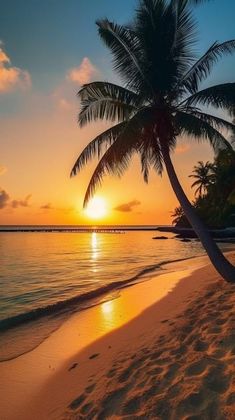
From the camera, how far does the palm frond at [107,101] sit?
40.5 ft

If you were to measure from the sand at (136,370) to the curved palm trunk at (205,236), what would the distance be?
72.4 inches

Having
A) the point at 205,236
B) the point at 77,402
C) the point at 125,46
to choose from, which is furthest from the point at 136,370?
the point at 125,46

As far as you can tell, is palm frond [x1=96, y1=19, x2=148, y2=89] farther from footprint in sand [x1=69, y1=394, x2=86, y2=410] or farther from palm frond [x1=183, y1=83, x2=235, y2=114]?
footprint in sand [x1=69, y1=394, x2=86, y2=410]

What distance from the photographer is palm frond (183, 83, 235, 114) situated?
1102 cm

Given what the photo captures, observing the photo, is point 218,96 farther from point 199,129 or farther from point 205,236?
point 205,236

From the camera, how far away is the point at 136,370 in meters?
5.07

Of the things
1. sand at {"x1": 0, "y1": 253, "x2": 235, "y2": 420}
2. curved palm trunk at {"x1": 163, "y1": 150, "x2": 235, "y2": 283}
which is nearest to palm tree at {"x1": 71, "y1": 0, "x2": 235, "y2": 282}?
curved palm trunk at {"x1": 163, "y1": 150, "x2": 235, "y2": 283}

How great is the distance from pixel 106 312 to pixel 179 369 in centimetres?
638

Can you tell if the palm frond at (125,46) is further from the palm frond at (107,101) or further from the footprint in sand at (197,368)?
the footprint in sand at (197,368)

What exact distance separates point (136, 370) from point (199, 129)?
8.91m

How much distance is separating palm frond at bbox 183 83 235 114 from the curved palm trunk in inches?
89.3

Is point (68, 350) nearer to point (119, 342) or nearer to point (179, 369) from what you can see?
point (119, 342)

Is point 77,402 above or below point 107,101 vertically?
below

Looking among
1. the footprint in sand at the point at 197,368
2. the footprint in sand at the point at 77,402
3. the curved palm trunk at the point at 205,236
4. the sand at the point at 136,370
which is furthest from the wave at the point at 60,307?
the footprint in sand at the point at 197,368
